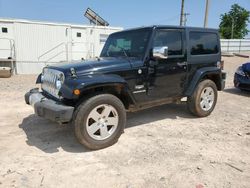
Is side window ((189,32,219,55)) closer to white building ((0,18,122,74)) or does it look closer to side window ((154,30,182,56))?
side window ((154,30,182,56))

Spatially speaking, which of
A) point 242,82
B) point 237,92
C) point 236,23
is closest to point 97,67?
point 242,82

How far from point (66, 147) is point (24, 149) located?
25.9 inches

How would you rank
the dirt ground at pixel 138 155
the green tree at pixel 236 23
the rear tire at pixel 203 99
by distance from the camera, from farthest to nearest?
the green tree at pixel 236 23 < the rear tire at pixel 203 99 < the dirt ground at pixel 138 155

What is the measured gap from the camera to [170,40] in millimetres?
4789

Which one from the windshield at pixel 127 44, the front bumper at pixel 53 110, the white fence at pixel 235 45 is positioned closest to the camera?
the front bumper at pixel 53 110

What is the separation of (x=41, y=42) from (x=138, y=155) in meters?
12.5

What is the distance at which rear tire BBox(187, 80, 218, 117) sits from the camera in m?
5.30

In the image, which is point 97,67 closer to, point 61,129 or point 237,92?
point 61,129

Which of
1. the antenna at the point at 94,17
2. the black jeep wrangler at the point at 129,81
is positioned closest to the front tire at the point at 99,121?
the black jeep wrangler at the point at 129,81

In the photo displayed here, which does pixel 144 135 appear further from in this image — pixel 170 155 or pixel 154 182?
pixel 154 182

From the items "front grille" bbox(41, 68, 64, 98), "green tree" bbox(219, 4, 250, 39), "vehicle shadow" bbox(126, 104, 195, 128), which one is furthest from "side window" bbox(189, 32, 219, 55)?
"green tree" bbox(219, 4, 250, 39)

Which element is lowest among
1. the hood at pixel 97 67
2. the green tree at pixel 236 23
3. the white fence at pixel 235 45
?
the hood at pixel 97 67

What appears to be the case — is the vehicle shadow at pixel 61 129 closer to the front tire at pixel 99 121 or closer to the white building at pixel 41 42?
the front tire at pixel 99 121

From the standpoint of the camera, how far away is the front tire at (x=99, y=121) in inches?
142
